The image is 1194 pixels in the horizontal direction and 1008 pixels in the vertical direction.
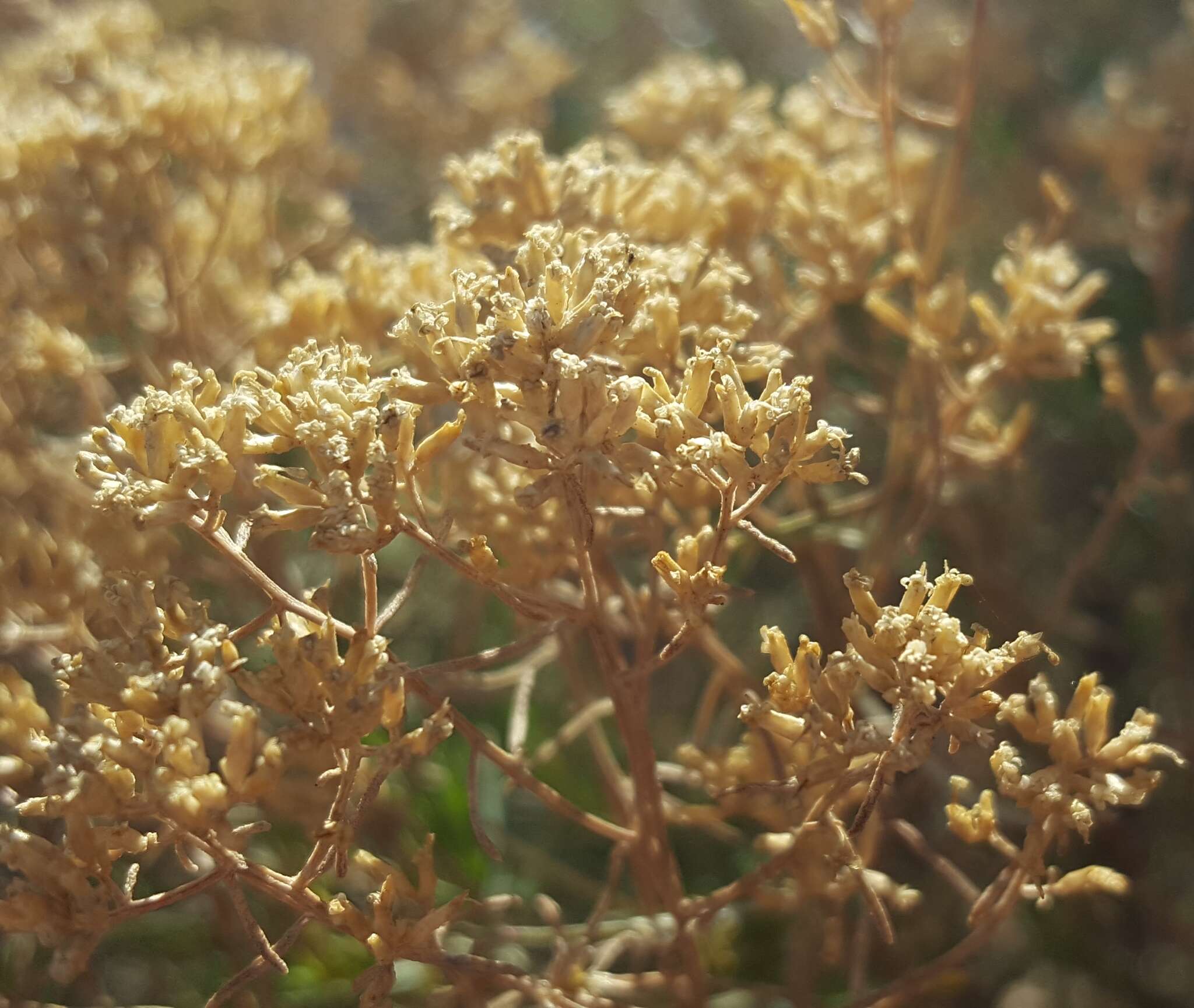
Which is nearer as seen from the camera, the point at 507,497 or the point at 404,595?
the point at 404,595

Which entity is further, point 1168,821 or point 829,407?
point 829,407

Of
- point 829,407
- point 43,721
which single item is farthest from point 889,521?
point 43,721

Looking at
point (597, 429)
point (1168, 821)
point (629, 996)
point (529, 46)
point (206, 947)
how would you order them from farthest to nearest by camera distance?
point (529, 46) < point (1168, 821) < point (206, 947) < point (629, 996) < point (597, 429)

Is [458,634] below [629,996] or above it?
above

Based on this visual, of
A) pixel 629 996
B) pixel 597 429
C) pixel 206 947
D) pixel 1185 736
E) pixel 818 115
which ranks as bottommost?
pixel 206 947

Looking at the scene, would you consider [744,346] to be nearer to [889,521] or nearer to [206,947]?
[889,521]

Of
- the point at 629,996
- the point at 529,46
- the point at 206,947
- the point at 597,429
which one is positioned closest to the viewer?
the point at 597,429
